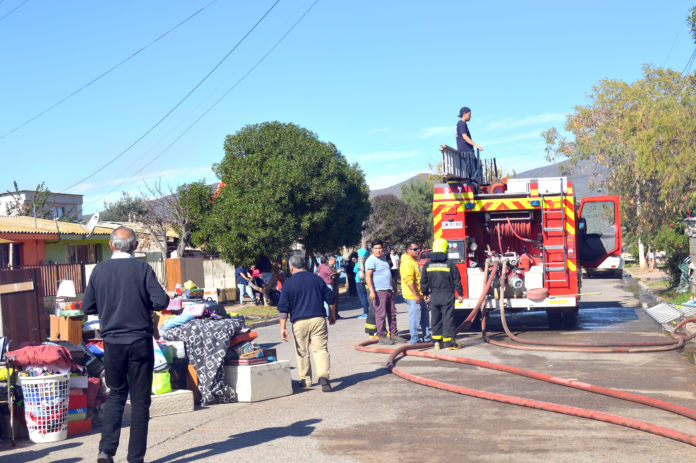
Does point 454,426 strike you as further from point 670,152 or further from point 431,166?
point 431,166

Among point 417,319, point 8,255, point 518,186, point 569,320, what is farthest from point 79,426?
point 8,255

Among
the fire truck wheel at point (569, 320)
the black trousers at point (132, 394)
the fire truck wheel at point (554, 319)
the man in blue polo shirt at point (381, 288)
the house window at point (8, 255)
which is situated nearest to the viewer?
the black trousers at point (132, 394)

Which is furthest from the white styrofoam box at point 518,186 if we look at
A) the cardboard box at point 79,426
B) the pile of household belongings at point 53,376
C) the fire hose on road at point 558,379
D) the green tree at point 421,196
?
the green tree at point 421,196

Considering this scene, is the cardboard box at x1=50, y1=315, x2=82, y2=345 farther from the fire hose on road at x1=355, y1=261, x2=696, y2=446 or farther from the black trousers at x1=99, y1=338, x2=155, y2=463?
the black trousers at x1=99, y1=338, x2=155, y2=463

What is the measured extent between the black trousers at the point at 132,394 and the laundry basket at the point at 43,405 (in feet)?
4.29

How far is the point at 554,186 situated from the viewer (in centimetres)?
1385

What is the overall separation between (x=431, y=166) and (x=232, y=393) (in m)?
50.6

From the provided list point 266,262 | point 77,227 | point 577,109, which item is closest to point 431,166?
point 577,109

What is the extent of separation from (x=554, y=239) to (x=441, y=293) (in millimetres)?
3046

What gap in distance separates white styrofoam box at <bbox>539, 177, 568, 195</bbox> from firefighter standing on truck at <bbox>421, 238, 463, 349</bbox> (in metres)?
2.86

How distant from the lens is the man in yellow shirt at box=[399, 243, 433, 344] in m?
12.4

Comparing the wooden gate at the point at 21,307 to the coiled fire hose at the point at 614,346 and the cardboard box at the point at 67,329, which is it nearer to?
the cardboard box at the point at 67,329

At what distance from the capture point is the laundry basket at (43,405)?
6641 millimetres

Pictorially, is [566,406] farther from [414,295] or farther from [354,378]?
[414,295]
